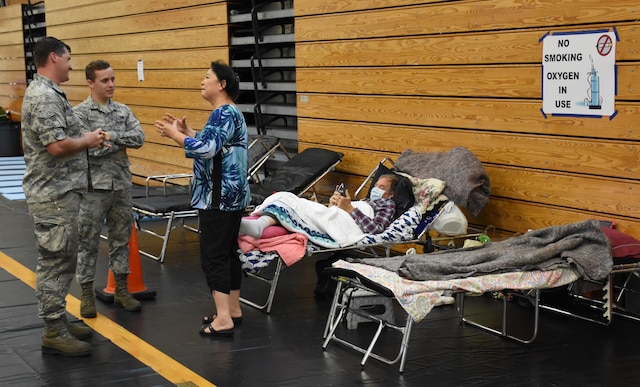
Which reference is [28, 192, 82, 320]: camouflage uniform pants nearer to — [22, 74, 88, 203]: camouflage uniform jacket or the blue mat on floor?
[22, 74, 88, 203]: camouflage uniform jacket

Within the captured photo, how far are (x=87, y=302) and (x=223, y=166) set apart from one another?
1.39m

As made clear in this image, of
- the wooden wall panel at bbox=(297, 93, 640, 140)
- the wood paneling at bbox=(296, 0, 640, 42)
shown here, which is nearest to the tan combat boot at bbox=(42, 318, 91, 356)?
the wooden wall panel at bbox=(297, 93, 640, 140)

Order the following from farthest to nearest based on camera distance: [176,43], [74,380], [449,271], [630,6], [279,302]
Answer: [176,43]
[279,302]
[630,6]
[449,271]
[74,380]

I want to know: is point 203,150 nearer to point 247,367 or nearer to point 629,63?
point 247,367

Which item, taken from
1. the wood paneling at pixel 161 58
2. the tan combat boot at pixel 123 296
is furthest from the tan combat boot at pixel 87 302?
the wood paneling at pixel 161 58

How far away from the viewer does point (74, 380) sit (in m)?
4.72

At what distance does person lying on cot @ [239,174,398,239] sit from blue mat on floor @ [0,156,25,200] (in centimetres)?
614

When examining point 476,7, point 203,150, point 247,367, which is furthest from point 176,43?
point 247,367

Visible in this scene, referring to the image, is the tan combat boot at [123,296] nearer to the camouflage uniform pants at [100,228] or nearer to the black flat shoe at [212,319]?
the camouflage uniform pants at [100,228]

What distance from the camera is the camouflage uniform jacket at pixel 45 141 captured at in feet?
16.1

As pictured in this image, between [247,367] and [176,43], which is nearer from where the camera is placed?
[247,367]

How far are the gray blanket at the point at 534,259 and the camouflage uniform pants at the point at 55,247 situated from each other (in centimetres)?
171

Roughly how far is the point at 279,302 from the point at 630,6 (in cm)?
298

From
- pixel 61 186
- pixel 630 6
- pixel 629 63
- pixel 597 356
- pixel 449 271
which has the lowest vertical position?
pixel 597 356
